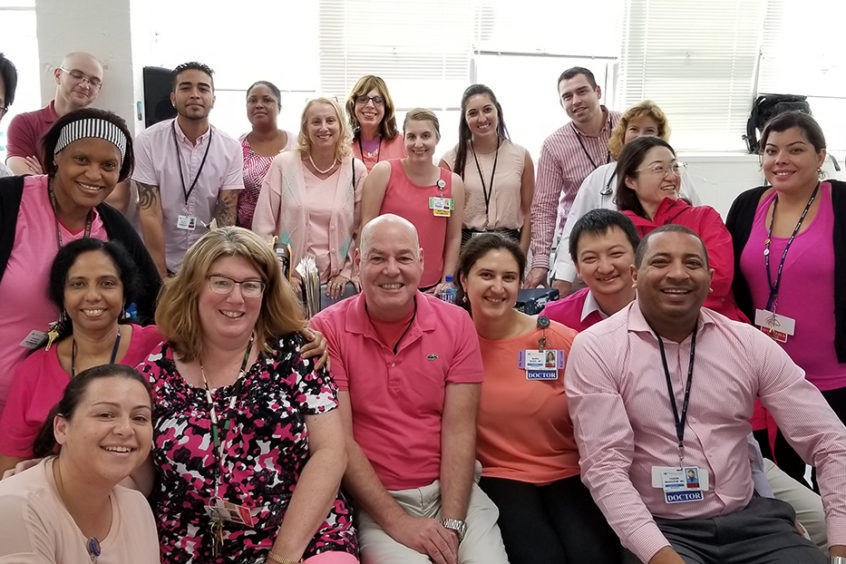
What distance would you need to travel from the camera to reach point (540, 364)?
248 centimetres

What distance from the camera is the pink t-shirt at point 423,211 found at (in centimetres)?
382

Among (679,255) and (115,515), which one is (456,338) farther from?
(115,515)

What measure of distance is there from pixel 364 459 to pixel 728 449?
1152 millimetres

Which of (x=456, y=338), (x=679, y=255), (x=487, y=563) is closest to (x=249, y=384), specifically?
(x=456, y=338)

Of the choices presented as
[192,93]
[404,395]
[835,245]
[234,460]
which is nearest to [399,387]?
[404,395]

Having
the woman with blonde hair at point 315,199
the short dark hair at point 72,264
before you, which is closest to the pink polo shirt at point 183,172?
the woman with blonde hair at point 315,199

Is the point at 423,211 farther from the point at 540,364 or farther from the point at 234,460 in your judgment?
the point at 234,460

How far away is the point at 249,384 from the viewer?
6.77ft

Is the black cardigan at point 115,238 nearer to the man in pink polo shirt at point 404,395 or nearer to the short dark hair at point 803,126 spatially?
the man in pink polo shirt at point 404,395

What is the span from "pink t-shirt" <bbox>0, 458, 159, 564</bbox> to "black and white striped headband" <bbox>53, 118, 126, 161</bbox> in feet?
4.26

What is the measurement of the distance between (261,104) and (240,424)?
2.82m

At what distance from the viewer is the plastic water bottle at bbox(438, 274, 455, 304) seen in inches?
132

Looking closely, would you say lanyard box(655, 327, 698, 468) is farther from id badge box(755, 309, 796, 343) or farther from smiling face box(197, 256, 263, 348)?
smiling face box(197, 256, 263, 348)

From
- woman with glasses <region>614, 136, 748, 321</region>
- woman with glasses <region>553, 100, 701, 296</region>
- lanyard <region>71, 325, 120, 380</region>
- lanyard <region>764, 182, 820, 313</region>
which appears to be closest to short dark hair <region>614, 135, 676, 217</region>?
woman with glasses <region>614, 136, 748, 321</region>
